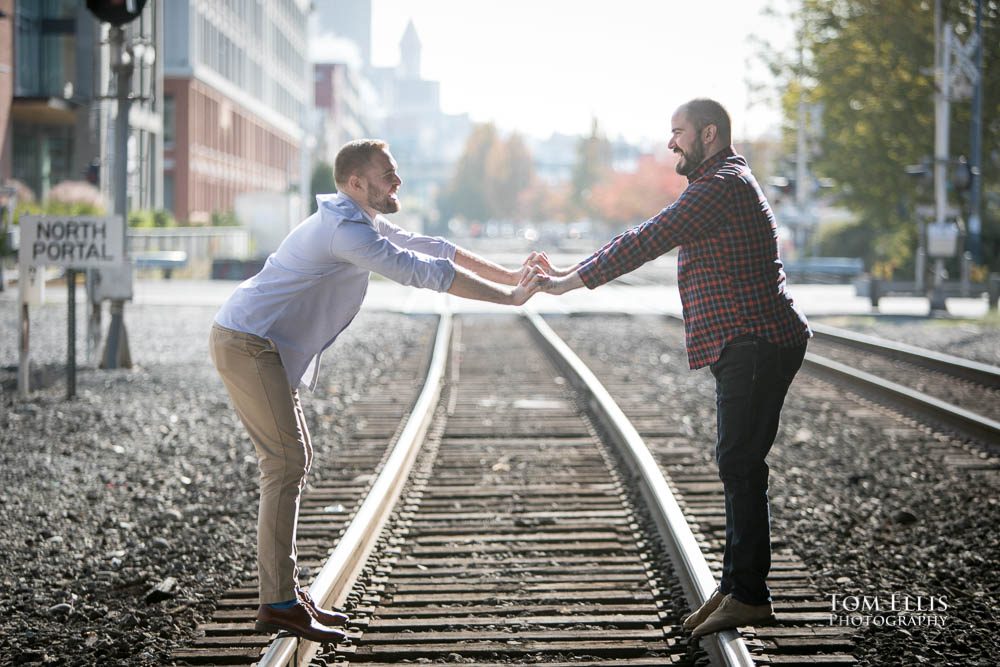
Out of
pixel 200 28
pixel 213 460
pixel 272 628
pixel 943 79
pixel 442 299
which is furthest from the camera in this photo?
pixel 200 28

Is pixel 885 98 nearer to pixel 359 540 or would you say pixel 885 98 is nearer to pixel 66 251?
pixel 66 251

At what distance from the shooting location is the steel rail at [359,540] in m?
4.26

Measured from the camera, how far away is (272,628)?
4465mm

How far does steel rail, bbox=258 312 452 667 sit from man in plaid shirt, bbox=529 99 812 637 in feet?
4.85

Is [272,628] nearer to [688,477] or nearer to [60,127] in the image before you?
[688,477]

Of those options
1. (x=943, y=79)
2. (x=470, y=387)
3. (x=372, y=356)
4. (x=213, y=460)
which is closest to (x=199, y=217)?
(x=943, y=79)

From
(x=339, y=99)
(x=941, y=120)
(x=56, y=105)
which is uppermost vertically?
(x=339, y=99)

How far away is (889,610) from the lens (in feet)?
16.5

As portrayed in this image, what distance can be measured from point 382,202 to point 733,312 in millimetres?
1423

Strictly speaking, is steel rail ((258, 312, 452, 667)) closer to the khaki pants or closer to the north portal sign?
the khaki pants

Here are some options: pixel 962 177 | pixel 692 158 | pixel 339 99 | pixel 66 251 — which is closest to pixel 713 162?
pixel 692 158

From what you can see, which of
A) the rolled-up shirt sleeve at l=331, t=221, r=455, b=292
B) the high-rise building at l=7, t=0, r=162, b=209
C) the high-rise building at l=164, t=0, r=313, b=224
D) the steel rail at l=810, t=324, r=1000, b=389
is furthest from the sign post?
the high-rise building at l=164, t=0, r=313, b=224

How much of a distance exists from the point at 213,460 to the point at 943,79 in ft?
71.7

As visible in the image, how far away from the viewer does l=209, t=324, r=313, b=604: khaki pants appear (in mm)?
4512
